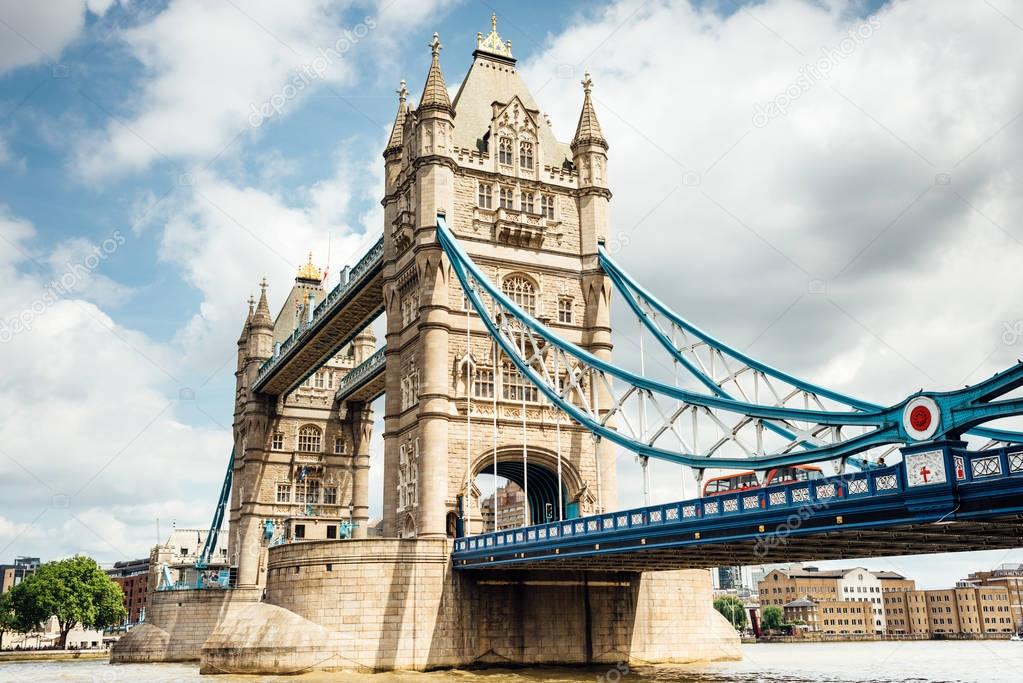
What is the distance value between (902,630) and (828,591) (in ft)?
38.2

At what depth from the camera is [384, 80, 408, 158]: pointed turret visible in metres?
47.6

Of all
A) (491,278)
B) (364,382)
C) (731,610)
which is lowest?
(731,610)

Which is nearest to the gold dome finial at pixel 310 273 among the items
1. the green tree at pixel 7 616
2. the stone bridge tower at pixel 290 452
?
the stone bridge tower at pixel 290 452

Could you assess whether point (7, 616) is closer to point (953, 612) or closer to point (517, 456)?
point (517, 456)

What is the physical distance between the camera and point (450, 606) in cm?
3572

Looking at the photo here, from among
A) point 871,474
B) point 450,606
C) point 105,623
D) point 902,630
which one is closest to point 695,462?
point 871,474

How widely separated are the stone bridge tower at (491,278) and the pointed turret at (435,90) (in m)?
0.06

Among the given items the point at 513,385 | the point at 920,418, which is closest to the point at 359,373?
the point at 513,385

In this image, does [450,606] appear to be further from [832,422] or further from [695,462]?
[832,422]

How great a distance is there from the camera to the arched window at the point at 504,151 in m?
44.2

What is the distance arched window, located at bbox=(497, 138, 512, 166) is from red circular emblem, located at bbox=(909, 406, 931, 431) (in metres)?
27.2

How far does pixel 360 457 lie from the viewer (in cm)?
7025

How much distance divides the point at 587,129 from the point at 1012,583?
10667 centimetres

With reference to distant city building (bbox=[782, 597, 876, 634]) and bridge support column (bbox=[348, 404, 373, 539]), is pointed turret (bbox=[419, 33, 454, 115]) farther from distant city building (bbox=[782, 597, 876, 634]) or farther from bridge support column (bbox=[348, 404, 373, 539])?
distant city building (bbox=[782, 597, 876, 634])
